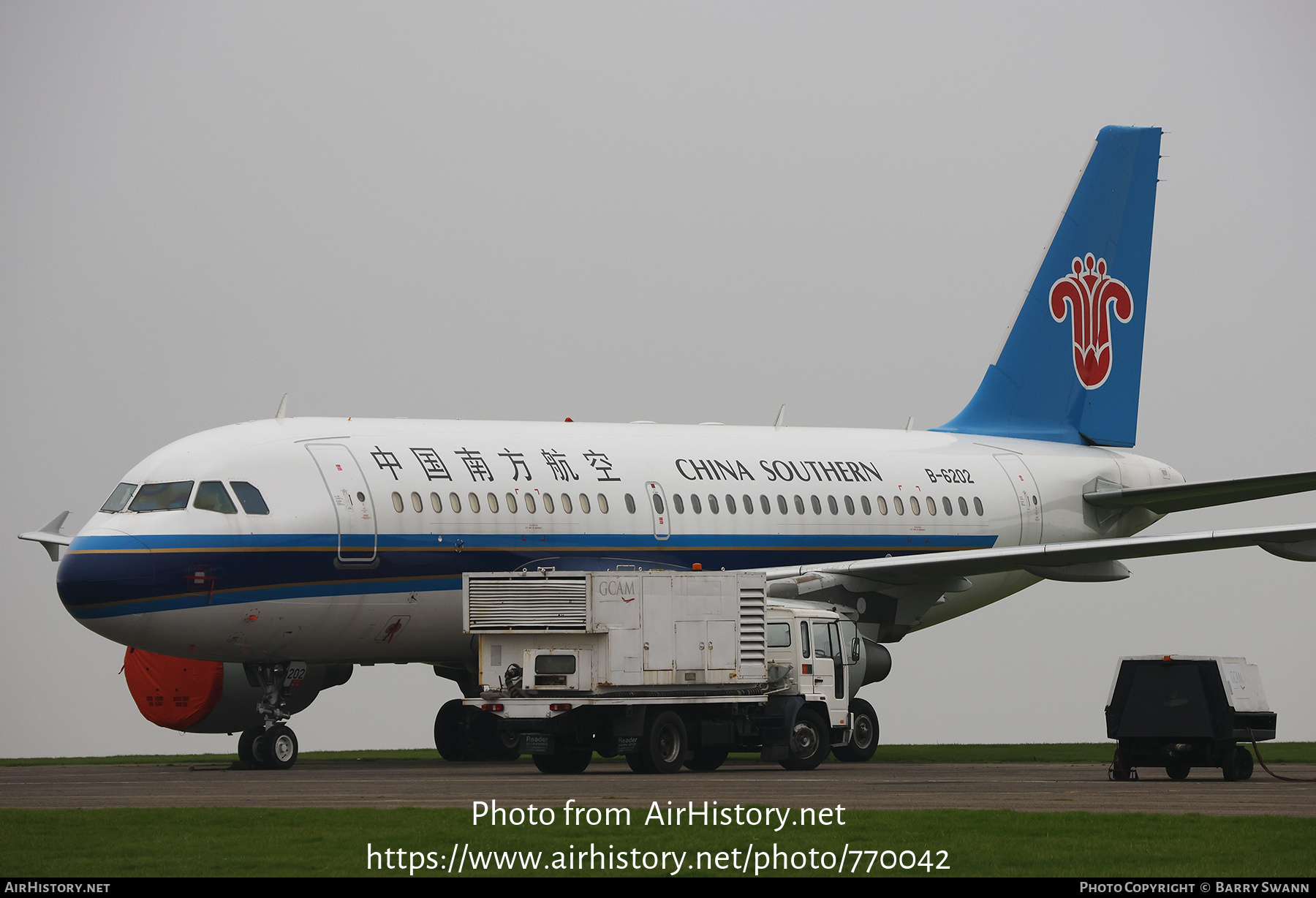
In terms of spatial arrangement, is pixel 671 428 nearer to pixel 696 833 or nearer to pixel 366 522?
pixel 366 522

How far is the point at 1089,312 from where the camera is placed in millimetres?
39625

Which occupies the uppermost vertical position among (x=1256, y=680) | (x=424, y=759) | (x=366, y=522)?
(x=366, y=522)

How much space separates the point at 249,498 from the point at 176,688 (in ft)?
15.7

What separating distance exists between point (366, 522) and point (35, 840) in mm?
11285

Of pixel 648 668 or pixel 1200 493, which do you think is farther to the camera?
pixel 1200 493

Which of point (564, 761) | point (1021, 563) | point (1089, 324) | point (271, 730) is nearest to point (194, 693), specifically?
point (271, 730)

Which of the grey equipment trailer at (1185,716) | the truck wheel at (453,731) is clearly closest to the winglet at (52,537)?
the truck wheel at (453,731)

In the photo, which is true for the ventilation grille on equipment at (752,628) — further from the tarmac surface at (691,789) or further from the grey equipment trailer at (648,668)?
the tarmac surface at (691,789)

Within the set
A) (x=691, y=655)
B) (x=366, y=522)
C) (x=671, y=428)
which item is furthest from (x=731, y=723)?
Result: (x=671, y=428)

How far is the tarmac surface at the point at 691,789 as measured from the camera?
19469 millimetres

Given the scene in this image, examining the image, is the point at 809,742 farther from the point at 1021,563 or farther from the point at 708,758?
the point at 1021,563

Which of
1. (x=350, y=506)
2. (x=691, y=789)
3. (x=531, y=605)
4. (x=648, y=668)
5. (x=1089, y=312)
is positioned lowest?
(x=691, y=789)

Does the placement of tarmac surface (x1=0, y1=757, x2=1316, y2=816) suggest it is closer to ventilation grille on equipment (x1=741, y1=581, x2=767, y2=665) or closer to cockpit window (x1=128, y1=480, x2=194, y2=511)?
ventilation grille on equipment (x1=741, y1=581, x2=767, y2=665)

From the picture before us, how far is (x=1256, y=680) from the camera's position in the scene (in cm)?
2498
